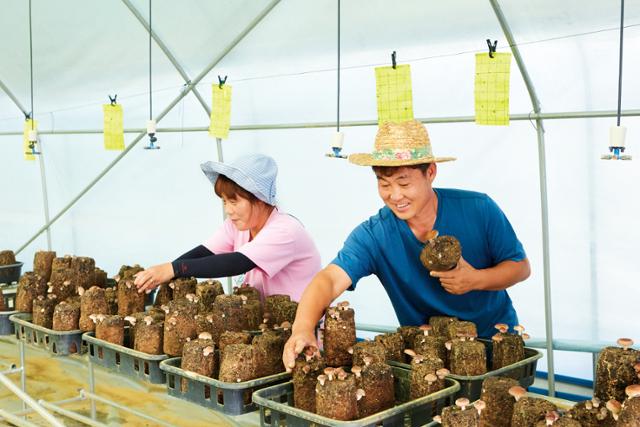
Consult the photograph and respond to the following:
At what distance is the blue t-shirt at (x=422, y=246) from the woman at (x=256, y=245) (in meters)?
0.48

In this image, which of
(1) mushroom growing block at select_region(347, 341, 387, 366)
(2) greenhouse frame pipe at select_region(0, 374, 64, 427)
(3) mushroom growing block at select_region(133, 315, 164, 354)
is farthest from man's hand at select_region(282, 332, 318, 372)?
(2) greenhouse frame pipe at select_region(0, 374, 64, 427)

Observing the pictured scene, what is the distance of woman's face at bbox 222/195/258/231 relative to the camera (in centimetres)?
285

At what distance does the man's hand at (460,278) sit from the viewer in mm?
2240

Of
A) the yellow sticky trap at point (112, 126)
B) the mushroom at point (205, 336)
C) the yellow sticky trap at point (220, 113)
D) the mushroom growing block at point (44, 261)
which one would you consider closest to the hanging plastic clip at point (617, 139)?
the mushroom at point (205, 336)

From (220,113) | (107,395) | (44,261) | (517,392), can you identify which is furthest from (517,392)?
(107,395)

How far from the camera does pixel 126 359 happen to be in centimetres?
229

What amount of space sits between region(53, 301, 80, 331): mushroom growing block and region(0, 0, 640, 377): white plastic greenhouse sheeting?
5.84 ft

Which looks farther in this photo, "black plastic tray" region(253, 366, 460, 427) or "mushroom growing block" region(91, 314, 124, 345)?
"mushroom growing block" region(91, 314, 124, 345)

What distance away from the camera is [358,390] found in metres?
1.73

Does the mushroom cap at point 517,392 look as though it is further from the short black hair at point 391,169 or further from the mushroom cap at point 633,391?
the short black hair at point 391,169

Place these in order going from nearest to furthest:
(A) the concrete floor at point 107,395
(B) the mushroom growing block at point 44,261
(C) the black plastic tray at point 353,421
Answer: (C) the black plastic tray at point 353,421, (B) the mushroom growing block at point 44,261, (A) the concrete floor at point 107,395

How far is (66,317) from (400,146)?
1285 millimetres

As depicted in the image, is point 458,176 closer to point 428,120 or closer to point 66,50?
point 428,120

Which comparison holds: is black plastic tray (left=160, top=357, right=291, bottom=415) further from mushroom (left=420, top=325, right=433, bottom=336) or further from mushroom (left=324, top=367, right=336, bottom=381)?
mushroom (left=420, top=325, right=433, bottom=336)
